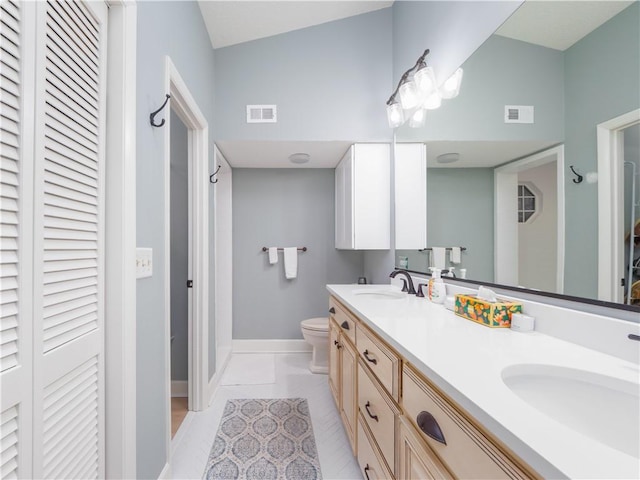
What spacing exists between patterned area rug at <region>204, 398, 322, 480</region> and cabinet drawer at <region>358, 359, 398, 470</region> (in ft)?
1.72

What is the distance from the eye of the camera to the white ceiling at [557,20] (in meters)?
0.81

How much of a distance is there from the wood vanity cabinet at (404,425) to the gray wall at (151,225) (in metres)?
0.88

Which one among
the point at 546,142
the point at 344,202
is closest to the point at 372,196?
the point at 344,202

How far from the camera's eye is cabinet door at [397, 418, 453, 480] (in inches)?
27.2

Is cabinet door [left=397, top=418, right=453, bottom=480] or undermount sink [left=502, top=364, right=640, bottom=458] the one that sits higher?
undermount sink [left=502, top=364, right=640, bottom=458]

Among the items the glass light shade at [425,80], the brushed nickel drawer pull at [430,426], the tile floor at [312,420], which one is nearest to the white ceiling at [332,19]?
the glass light shade at [425,80]

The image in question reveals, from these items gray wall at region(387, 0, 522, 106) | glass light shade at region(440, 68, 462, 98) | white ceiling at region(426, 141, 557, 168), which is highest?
gray wall at region(387, 0, 522, 106)

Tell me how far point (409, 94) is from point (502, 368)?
1.75 m

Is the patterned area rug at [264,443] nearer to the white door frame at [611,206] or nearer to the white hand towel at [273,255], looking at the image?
the white hand towel at [273,255]

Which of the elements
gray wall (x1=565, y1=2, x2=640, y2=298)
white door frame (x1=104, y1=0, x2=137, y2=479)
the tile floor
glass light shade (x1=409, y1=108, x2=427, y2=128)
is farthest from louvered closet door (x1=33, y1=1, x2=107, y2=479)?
glass light shade (x1=409, y1=108, x2=427, y2=128)

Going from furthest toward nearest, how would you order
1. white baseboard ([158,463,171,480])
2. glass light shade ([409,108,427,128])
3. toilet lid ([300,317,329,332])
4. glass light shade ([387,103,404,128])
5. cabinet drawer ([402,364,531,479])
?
1. toilet lid ([300,317,329,332])
2. glass light shade ([387,103,404,128])
3. glass light shade ([409,108,427,128])
4. white baseboard ([158,463,171,480])
5. cabinet drawer ([402,364,531,479])

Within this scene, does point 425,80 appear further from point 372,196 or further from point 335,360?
point 335,360

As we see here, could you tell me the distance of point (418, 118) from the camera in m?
1.91

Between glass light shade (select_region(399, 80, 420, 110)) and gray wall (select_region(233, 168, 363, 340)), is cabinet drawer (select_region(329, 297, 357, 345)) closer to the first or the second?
gray wall (select_region(233, 168, 363, 340))
